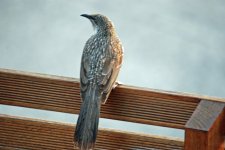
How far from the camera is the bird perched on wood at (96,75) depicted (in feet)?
7.76

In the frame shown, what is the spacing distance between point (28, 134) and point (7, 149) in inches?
4.4

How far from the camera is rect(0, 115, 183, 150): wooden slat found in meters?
2.42

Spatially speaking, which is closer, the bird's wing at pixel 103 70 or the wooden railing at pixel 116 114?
the wooden railing at pixel 116 114

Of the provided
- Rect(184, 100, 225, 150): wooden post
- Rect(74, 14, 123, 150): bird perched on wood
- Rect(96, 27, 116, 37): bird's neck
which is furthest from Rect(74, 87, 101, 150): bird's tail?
Rect(96, 27, 116, 37): bird's neck

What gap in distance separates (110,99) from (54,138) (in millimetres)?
296

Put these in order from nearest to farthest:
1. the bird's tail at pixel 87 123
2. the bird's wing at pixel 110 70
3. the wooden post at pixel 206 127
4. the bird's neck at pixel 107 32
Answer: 1. the wooden post at pixel 206 127
2. the bird's tail at pixel 87 123
3. the bird's wing at pixel 110 70
4. the bird's neck at pixel 107 32

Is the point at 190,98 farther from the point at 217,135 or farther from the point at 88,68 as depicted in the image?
the point at 88,68

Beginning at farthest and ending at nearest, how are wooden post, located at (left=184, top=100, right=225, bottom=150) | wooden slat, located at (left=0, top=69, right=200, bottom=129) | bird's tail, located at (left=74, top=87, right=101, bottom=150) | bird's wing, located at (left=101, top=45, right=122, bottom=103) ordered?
bird's wing, located at (left=101, top=45, right=122, bottom=103)
bird's tail, located at (left=74, top=87, right=101, bottom=150)
wooden slat, located at (left=0, top=69, right=200, bottom=129)
wooden post, located at (left=184, top=100, right=225, bottom=150)

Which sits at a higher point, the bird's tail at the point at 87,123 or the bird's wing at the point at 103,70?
the bird's wing at the point at 103,70

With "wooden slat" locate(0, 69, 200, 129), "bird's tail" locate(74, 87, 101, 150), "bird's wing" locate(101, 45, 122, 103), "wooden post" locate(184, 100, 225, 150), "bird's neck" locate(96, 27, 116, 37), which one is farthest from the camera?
"bird's neck" locate(96, 27, 116, 37)

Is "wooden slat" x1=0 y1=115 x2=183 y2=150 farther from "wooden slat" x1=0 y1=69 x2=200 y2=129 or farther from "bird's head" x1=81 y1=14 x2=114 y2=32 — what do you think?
"bird's head" x1=81 y1=14 x2=114 y2=32

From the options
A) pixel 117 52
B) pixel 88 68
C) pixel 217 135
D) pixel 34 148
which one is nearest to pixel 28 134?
pixel 34 148

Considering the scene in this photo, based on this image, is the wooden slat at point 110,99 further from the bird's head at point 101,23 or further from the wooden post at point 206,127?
the bird's head at point 101,23

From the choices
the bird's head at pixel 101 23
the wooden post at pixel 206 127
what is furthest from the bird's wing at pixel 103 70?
the wooden post at pixel 206 127
